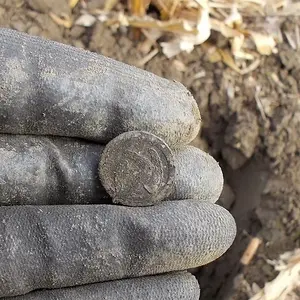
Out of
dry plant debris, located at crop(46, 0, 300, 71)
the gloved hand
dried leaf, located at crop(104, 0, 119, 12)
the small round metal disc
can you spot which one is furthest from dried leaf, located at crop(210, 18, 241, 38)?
the small round metal disc

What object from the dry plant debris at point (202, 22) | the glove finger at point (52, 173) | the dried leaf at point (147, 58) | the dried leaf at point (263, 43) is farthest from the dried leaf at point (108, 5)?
the glove finger at point (52, 173)

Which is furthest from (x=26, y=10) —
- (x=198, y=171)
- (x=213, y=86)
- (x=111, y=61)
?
(x=198, y=171)

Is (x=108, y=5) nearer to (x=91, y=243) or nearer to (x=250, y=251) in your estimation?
(x=250, y=251)

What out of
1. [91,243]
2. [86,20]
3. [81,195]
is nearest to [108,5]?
[86,20]

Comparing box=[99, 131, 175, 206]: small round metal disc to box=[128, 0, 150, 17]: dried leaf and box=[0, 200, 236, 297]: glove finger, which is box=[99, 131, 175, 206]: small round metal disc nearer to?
box=[0, 200, 236, 297]: glove finger

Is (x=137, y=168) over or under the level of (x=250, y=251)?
over

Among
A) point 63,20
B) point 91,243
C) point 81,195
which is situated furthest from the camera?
point 63,20

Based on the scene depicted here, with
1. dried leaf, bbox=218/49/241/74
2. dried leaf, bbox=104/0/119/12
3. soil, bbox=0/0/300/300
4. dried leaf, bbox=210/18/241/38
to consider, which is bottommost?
soil, bbox=0/0/300/300
